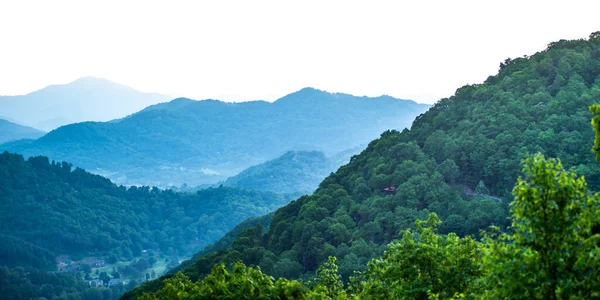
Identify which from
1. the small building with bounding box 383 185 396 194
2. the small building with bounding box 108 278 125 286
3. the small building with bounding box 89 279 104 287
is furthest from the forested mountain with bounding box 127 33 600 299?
the small building with bounding box 108 278 125 286

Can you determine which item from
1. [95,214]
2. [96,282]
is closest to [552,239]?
[96,282]

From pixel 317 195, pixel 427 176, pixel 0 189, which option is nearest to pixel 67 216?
pixel 0 189

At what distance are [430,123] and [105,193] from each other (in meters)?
135

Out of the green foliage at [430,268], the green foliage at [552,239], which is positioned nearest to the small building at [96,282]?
the green foliage at [430,268]

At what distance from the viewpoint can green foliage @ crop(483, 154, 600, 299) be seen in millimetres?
10188

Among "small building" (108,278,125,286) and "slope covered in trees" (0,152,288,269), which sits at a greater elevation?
"slope covered in trees" (0,152,288,269)

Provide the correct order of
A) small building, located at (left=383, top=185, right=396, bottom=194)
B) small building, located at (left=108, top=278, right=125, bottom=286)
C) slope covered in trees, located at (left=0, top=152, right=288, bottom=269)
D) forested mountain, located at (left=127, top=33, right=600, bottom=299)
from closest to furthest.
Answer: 1. forested mountain, located at (left=127, top=33, right=600, bottom=299)
2. small building, located at (left=383, top=185, right=396, bottom=194)
3. small building, located at (left=108, top=278, right=125, bottom=286)
4. slope covered in trees, located at (left=0, top=152, right=288, bottom=269)

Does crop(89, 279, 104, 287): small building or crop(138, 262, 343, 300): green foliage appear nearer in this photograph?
crop(138, 262, 343, 300): green foliage

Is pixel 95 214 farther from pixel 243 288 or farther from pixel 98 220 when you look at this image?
pixel 243 288

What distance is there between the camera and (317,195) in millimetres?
54531

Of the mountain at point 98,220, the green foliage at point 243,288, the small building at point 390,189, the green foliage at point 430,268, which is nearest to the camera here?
the green foliage at point 243,288

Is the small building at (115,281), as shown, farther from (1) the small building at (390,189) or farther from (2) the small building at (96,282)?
(1) the small building at (390,189)

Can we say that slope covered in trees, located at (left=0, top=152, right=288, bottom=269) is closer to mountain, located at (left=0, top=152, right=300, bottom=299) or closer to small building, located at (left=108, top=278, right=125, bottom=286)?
mountain, located at (left=0, top=152, right=300, bottom=299)

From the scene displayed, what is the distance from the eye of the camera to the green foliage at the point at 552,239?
10.2 m
